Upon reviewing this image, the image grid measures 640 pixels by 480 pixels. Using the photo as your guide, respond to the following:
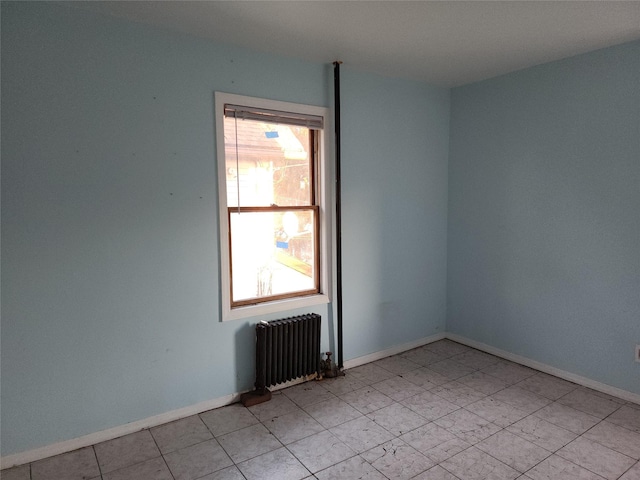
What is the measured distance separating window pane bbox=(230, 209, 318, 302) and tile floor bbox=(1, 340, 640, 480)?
838mm

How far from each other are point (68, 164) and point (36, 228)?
0.41m

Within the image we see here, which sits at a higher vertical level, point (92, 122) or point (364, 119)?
point (364, 119)

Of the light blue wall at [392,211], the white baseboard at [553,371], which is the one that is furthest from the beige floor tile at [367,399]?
the white baseboard at [553,371]

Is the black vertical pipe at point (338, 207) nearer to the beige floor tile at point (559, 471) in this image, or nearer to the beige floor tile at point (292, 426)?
the beige floor tile at point (292, 426)

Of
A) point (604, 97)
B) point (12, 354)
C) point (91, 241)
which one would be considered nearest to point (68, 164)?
point (91, 241)

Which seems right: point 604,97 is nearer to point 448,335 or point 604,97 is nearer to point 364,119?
point 364,119

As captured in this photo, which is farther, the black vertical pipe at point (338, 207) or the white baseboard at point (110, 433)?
the black vertical pipe at point (338, 207)

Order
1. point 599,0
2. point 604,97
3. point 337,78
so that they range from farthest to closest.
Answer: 1. point 337,78
2. point 604,97
3. point 599,0

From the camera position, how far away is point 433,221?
4.20 meters

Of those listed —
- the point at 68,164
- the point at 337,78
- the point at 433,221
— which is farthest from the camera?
the point at 433,221

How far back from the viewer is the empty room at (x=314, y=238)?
235cm

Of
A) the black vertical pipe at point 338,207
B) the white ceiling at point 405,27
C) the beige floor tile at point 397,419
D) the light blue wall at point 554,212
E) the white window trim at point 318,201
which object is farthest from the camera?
the black vertical pipe at point 338,207

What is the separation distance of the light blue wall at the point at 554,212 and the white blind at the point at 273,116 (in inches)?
65.8

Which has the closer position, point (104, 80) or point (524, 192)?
point (104, 80)
